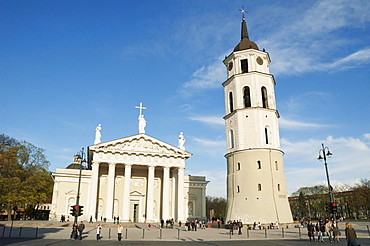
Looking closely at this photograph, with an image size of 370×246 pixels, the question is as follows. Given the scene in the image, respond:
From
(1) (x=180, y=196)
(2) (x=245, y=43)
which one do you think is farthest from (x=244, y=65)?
(1) (x=180, y=196)

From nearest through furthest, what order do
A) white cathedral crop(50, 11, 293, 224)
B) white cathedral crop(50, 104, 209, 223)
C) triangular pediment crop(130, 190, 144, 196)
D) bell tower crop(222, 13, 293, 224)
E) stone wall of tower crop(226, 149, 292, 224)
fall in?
stone wall of tower crop(226, 149, 292, 224) < bell tower crop(222, 13, 293, 224) < white cathedral crop(50, 11, 293, 224) < white cathedral crop(50, 104, 209, 223) < triangular pediment crop(130, 190, 144, 196)

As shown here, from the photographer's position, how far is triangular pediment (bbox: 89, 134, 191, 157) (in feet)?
143

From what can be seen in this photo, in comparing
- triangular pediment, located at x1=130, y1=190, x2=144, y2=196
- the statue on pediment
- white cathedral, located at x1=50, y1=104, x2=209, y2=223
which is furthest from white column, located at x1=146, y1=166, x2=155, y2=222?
the statue on pediment

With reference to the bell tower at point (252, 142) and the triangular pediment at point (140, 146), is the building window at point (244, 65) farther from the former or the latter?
the triangular pediment at point (140, 146)

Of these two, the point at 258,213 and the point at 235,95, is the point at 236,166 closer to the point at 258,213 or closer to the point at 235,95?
the point at 258,213

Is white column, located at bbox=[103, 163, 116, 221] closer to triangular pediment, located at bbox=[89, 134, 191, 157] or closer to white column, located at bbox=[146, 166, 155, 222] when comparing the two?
triangular pediment, located at bbox=[89, 134, 191, 157]

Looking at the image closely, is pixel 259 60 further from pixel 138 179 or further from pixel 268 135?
pixel 138 179

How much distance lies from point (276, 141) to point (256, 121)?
12.8 ft

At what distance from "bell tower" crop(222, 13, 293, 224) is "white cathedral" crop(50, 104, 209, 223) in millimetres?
8924

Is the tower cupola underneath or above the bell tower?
above

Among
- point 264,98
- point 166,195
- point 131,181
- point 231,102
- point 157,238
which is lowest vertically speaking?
point 157,238

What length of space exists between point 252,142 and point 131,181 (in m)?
19.6

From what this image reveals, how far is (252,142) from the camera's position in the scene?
39.8m

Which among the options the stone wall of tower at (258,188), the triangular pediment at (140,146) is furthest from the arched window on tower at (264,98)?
the triangular pediment at (140,146)
